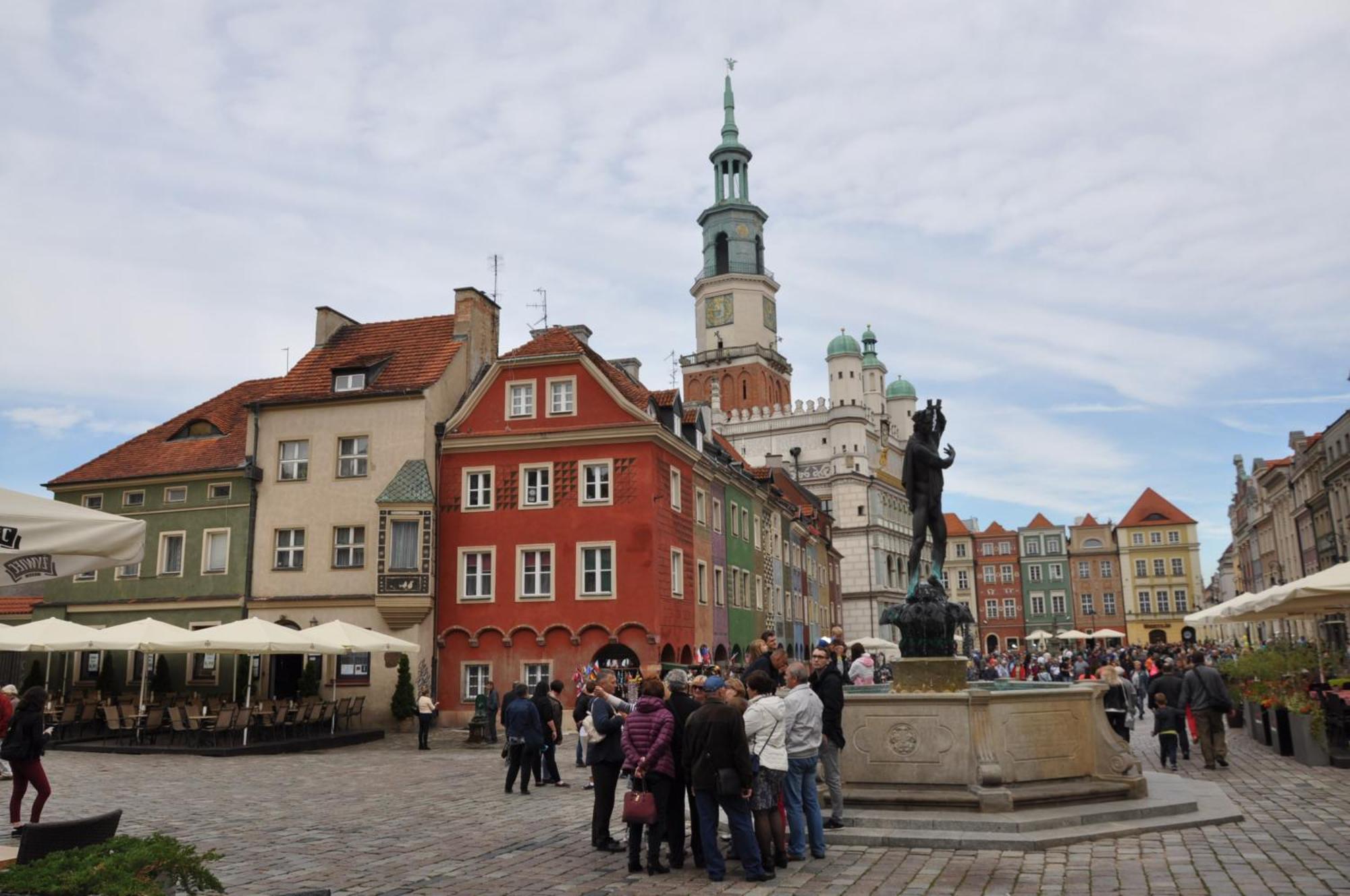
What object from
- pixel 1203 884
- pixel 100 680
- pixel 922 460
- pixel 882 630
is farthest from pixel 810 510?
pixel 1203 884

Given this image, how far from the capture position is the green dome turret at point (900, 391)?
113562 millimetres

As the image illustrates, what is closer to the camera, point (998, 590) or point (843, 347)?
point (843, 347)

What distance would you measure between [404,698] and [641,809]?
21.9 meters

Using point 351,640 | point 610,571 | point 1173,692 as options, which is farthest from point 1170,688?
point 351,640

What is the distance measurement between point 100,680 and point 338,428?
32.8ft

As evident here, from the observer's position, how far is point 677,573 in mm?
33406

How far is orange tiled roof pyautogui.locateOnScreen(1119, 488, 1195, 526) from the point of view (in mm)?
109062

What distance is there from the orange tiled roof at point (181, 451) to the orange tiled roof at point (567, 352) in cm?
873

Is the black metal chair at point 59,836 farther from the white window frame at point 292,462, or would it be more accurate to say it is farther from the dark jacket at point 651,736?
the white window frame at point 292,462

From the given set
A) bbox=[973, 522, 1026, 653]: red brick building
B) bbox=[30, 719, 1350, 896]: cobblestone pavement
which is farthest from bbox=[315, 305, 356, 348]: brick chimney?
bbox=[973, 522, 1026, 653]: red brick building

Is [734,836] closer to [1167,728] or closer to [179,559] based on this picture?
[1167,728]

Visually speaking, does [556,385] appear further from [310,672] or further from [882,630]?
[882,630]

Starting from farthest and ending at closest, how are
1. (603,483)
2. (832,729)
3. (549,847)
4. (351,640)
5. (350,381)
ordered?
(350,381) < (603,483) < (351,640) < (549,847) < (832,729)

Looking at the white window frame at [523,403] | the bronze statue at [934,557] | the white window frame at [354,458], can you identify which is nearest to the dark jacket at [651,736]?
the bronze statue at [934,557]
